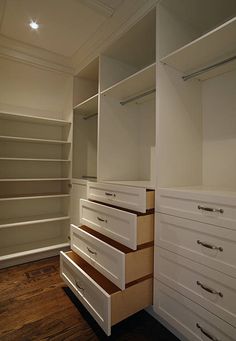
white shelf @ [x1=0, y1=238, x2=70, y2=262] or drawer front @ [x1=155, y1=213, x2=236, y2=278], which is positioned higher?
drawer front @ [x1=155, y1=213, x2=236, y2=278]

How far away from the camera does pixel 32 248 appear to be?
2467 mm

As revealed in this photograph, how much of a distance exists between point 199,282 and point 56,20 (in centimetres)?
236

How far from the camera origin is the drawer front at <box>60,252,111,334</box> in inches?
46.9

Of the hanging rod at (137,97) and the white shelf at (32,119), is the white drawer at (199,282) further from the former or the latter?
the white shelf at (32,119)

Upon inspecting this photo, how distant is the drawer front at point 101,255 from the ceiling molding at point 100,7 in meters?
1.85

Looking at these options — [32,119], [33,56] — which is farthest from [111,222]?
[33,56]

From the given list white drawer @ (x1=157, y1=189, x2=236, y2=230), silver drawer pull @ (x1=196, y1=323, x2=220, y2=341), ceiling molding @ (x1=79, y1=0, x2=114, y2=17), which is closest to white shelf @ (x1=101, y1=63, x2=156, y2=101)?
ceiling molding @ (x1=79, y1=0, x2=114, y2=17)

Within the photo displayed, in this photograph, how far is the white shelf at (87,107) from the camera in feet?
7.47

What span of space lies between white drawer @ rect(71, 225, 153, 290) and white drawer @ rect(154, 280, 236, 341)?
0.57 feet

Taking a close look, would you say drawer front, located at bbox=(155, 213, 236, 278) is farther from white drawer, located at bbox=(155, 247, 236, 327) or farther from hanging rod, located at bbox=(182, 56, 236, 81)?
hanging rod, located at bbox=(182, 56, 236, 81)

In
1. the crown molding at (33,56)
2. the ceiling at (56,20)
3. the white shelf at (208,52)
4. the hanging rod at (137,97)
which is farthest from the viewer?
the crown molding at (33,56)

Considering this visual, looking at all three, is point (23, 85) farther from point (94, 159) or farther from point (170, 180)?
point (170, 180)

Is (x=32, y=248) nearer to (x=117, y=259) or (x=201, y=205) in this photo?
(x=117, y=259)

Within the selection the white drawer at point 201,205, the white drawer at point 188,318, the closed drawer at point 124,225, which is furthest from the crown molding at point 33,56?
the white drawer at point 188,318
